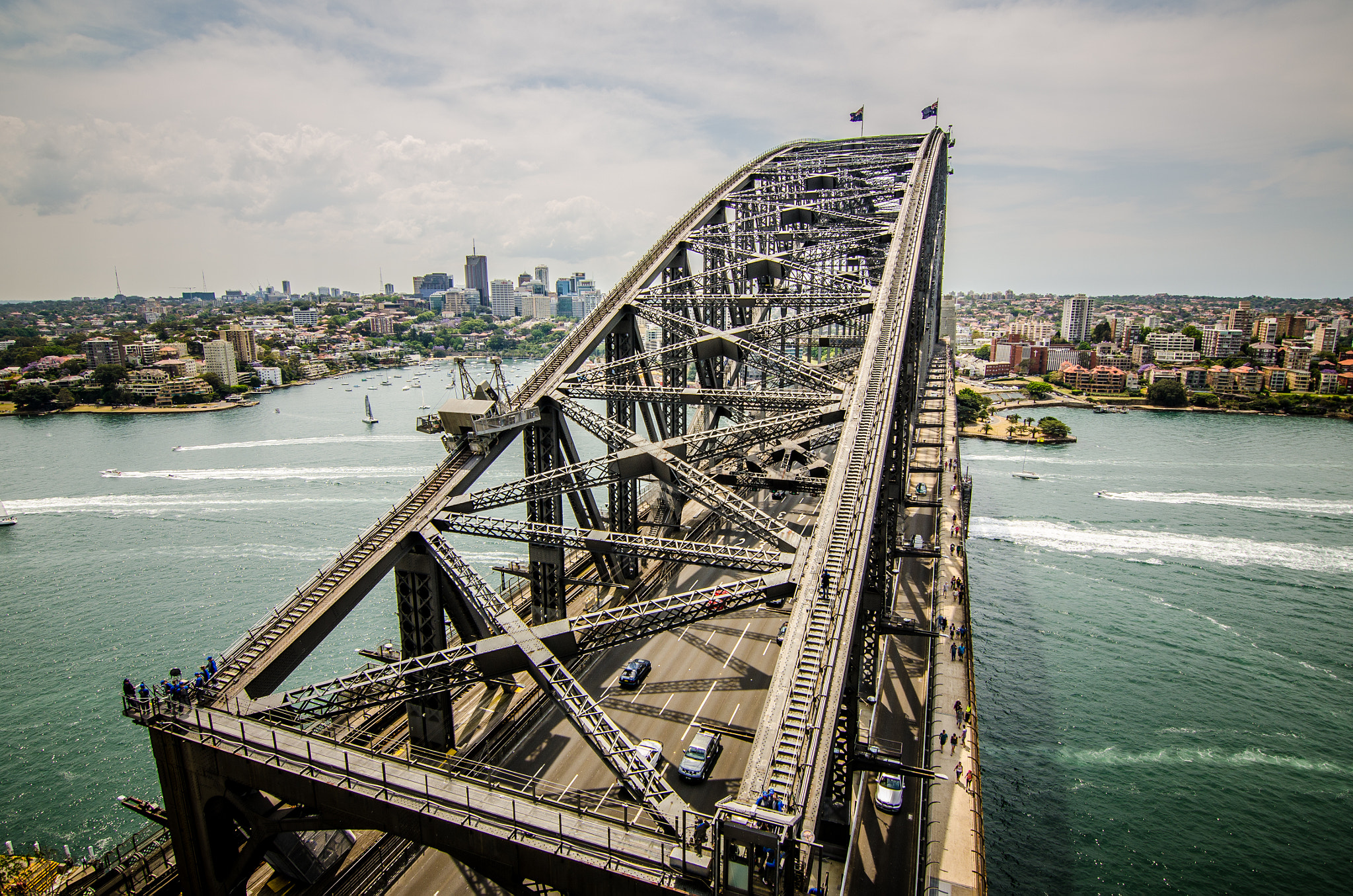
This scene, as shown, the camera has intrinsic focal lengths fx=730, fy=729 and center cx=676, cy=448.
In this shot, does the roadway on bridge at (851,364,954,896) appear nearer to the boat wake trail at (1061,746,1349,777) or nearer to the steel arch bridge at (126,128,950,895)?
the steel arch bridge at (126,128,950,895)

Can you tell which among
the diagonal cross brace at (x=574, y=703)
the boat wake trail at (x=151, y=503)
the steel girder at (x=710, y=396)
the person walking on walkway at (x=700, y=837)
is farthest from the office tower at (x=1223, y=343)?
the person walking on walkway at (x=700, y=837)

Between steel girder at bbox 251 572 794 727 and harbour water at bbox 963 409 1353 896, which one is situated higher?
steel girder at bbox 251 572 794 727

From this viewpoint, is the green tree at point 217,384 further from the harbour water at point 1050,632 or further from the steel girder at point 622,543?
the steel girder at point 622,543

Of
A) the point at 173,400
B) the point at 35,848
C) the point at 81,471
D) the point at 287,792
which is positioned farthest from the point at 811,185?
the point at 173,400

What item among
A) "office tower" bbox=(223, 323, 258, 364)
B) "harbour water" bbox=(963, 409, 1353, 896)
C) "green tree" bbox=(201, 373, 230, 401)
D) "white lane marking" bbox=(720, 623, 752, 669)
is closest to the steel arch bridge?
"white lane marking" bbox=(720, 623, 752, 669)

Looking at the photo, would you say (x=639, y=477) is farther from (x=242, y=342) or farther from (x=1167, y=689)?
(x=242, y=342)

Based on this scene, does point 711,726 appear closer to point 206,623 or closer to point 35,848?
point 35,848
